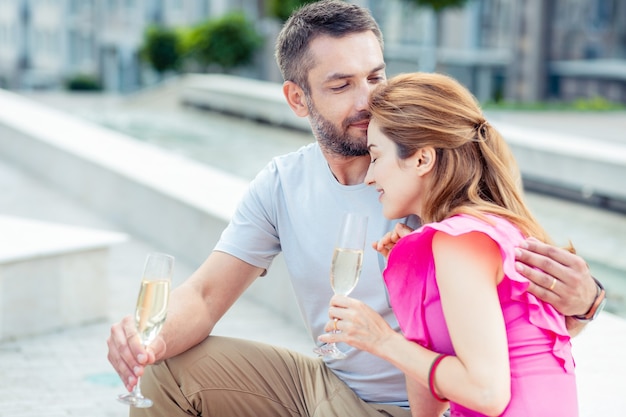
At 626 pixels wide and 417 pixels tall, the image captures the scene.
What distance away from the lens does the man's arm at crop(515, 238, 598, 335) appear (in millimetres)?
2125

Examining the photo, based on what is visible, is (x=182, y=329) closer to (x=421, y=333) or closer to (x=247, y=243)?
(x=247, y=243)

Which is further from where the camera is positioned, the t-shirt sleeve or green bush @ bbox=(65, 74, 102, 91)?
green bush @ bbox=(65, 74, 102, 91)

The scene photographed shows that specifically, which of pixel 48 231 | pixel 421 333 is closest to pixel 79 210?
pixel 48 231

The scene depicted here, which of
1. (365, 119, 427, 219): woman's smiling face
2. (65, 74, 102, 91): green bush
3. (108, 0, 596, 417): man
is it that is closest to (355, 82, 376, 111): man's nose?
(108, 0, 596, 417): man

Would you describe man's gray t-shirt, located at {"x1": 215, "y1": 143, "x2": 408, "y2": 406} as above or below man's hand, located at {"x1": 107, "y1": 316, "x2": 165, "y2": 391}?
above

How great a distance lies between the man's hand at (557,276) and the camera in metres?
2.12

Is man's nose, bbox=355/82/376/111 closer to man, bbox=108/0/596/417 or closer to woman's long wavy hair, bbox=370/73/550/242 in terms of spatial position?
man, bbox=108/0/596/417

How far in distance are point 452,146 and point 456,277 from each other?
32 cm

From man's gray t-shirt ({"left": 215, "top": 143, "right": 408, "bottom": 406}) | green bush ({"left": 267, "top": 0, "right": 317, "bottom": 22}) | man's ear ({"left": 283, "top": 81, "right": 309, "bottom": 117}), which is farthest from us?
green bush ({"left": 267, "top": 0, "right": 317, "bottom": 22})

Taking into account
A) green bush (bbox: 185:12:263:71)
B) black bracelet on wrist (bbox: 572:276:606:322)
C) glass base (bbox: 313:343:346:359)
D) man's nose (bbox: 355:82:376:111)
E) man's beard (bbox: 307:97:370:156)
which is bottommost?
green bush (bbox: 185:12:263:71)

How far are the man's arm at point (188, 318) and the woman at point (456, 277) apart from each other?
56 cm

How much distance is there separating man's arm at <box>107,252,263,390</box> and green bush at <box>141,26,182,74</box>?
93.4ft

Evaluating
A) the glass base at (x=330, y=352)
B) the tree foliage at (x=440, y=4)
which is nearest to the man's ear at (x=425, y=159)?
the glass base at (x=330, y=352)

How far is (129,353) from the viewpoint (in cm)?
244
